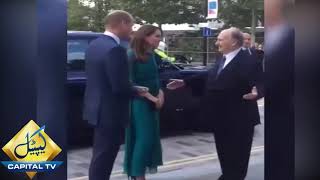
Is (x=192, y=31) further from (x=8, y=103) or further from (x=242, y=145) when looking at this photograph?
(x=8, y=103)

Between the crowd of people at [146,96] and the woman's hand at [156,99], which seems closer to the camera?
the crowd of people at [146,96]

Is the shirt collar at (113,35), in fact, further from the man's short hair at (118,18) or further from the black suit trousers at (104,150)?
the black suit trousers at (104,150)

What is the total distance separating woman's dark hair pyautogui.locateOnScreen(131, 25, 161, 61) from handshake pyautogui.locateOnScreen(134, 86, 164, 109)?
7.7 inches

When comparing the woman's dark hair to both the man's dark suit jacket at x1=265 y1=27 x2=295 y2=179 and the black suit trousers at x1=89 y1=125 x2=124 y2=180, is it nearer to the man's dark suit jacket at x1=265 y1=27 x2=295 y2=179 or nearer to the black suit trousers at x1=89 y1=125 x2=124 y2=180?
the black suit trousers at x1=89 y1=125 x2=124 y2=180

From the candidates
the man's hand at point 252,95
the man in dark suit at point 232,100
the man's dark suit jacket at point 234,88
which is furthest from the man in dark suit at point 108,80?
the man's hand at point 252,95

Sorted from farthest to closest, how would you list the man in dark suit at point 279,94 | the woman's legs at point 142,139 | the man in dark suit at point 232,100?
the woman's legs at point 142,139 → the man in dark suit at point 232,100 → the man in dark suit at point 279,94

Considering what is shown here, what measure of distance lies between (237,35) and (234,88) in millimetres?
365

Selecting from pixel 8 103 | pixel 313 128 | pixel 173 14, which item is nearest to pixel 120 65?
pixel 173 14

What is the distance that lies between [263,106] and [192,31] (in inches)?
26.9

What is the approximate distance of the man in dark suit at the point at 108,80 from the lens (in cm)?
365

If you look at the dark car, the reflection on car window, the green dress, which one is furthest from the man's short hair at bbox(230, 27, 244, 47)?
the reflection on car window

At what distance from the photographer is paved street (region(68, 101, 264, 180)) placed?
3.85m

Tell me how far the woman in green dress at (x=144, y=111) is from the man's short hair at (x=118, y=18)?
11cm

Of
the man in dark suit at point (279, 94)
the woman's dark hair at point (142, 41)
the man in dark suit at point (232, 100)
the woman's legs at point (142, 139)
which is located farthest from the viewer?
the woman's legs at point (142, 139)
